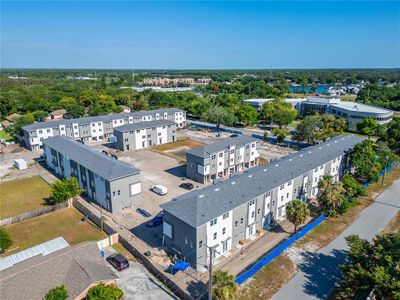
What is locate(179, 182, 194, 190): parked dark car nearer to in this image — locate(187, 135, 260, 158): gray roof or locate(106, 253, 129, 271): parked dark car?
locate(187, 135, 260, 158): gray roof

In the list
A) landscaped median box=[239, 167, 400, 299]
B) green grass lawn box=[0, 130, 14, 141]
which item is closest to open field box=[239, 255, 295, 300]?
landscaped median box=[239, 167, 400, 299]

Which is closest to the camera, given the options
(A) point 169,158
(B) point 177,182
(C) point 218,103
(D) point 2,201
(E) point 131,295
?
(E) point 131,295

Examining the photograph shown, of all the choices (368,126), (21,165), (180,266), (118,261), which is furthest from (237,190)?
(368,126)

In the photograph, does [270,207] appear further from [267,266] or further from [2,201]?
[2,201]

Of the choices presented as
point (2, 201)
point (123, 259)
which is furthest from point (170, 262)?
point (2, 201)

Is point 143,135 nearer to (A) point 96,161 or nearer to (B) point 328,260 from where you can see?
(A) point 96,161
